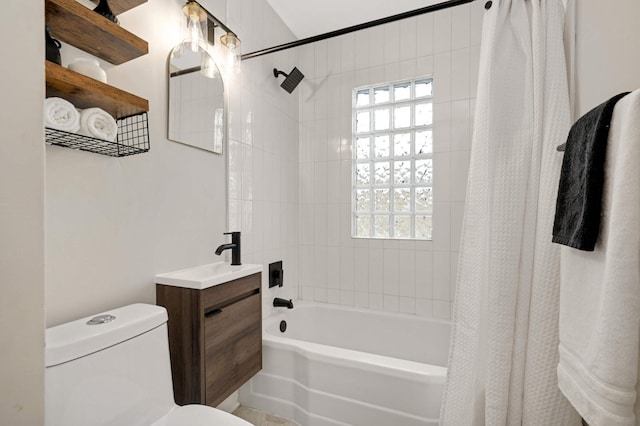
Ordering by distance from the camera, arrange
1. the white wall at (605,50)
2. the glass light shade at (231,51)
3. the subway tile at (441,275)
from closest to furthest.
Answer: the white wall at (605,50) < the glass light shade at (231,51) < the subway tile at (441,275)

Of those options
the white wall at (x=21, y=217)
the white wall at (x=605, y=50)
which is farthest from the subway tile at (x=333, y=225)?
the white wall at (x=21, y=217)

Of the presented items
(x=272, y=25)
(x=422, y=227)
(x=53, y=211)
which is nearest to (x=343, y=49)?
(x=272, y=25)

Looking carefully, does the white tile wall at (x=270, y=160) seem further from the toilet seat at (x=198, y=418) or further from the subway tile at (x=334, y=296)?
the toilet seat at (x=198, y=418)

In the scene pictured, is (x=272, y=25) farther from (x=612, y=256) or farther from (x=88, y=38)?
(x=612, y=256)

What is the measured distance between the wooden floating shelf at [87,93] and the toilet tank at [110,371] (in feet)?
2.30

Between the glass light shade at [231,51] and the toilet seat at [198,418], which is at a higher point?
the glass light shade at [231,51]

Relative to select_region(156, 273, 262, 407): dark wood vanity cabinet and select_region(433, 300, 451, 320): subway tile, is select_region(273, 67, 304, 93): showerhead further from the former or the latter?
select_region(433, 300, 451, 320): subway tile

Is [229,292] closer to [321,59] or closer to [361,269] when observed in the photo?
[361,269]

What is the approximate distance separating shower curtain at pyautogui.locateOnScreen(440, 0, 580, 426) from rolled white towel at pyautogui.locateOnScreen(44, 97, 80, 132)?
1.35 meters

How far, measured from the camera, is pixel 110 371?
900mm

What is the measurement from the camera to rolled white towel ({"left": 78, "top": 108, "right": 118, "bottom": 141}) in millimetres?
929

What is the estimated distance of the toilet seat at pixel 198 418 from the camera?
3.24 ft

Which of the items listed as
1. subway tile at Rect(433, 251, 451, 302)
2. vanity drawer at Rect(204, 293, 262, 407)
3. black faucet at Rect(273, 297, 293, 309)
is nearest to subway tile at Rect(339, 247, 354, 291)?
black faucet at Rect(273, 297, 293, 309)

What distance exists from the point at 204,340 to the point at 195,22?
1475 mm
